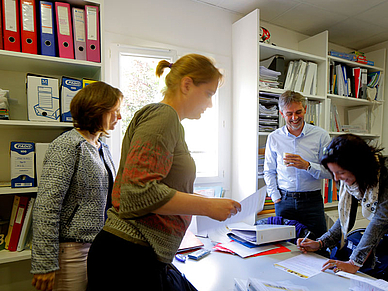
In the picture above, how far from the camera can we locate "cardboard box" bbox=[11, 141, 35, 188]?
1.40 m

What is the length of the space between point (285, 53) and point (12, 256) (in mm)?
2709

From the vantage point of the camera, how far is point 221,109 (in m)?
2.56

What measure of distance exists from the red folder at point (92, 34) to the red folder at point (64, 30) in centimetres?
9

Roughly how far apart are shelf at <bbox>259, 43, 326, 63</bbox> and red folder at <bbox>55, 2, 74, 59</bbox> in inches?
62.3

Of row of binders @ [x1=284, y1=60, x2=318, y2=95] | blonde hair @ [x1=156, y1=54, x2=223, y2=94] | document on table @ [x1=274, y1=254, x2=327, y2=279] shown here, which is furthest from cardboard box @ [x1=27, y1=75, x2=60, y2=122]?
row of binders @ [x1=284, y1=60, x2=318, y2=95]

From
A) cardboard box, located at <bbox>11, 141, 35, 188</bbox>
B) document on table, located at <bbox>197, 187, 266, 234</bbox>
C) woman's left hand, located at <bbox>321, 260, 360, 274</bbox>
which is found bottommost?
woman's left hand, located at <bbox>321, 260, 360, 274</bbox>

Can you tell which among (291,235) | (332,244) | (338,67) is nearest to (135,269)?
(291,235)

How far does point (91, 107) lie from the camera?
45.5 inches

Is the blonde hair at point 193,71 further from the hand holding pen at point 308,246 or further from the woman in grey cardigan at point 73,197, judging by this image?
the hand holding pen at point 308,246

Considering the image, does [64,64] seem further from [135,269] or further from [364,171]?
[364,171]

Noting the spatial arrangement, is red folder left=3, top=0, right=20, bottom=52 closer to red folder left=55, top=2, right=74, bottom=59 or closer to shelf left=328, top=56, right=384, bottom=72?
red folder left=55, top=2, right=74, bottom=59

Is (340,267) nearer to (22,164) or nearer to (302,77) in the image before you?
Result: (22,164)

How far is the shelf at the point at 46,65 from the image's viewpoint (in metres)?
1.42

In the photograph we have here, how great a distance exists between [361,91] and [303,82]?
0.97 meters
